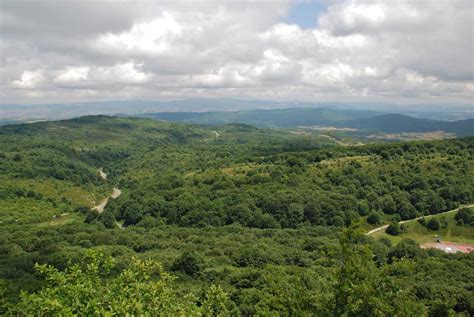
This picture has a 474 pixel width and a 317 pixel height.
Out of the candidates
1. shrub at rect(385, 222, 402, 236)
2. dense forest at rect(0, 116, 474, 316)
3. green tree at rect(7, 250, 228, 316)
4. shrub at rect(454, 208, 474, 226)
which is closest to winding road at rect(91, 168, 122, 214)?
dense forest at rect(0, 116, 474, 316)

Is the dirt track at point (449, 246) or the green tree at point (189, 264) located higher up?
the green tree at point (189, 264)

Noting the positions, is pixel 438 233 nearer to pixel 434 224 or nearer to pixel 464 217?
pixel 434 224

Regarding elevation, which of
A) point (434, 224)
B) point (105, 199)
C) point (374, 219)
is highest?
point (434, 224)

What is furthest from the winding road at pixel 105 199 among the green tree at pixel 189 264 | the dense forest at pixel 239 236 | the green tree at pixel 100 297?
the green tree at pixel 100 297

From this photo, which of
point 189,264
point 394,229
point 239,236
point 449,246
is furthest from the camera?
point 394,229

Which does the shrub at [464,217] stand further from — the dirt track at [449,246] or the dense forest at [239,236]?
the dirt track at [449,246]

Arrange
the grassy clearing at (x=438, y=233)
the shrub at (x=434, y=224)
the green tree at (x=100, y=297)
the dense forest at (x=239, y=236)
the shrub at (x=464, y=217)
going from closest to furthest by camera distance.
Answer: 1. the green tree at (x=100, y=297)
2. the dense forest at (x=239, y=236)
3. the grassy clearing at (x=438, y=233)
4. the shrub at (x=434, y=224)
5. the shrub at (x=464, y=217)

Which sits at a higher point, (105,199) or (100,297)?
(100,297)

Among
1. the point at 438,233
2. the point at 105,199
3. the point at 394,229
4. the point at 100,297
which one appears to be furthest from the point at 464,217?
the point at 105,199

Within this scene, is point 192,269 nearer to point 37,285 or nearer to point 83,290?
point 37,285
